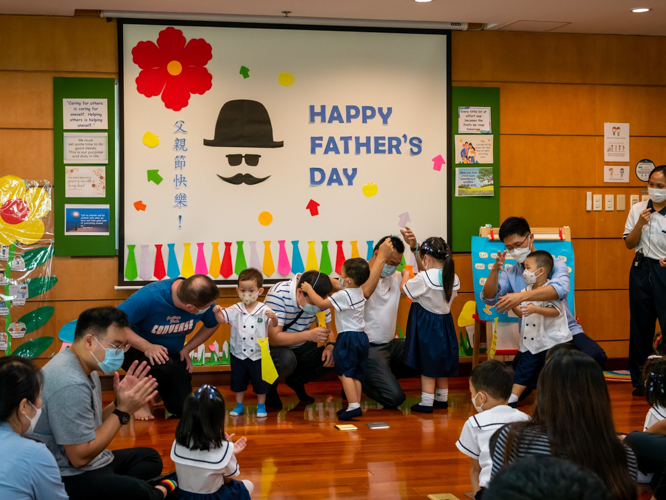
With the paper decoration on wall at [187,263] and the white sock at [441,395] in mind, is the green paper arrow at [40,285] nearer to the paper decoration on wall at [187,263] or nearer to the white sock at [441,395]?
the paper decoration on wall at [187,263]

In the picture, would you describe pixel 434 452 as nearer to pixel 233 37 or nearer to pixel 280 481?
pixel 280 481

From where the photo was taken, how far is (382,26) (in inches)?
212

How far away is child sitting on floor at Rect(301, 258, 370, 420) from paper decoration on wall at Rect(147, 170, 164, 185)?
1.70m

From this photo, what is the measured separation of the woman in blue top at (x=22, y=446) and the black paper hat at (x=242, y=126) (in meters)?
3.49

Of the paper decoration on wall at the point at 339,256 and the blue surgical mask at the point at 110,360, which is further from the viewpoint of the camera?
the paper decoration on wall at the point at 339,256

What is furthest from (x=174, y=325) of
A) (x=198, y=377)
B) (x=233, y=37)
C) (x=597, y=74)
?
(x=597, y=74)

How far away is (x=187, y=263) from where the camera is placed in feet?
16.9

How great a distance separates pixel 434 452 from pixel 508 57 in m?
3.60

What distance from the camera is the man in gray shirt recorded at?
2238mm

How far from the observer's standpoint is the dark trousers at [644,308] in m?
4.81

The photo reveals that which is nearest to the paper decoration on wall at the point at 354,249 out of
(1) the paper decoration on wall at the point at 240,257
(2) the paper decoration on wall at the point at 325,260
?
(2) the paper decoration on wall at the point at 325,260

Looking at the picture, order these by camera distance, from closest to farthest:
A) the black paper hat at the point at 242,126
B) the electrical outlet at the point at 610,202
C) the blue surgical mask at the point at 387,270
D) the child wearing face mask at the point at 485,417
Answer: the child wearing face mask at the point at 485,417 → the blue surgical mask at the point at 387,270 → the black paper hat at the point at 242,126 → the electrical outlet at the point at 610,202

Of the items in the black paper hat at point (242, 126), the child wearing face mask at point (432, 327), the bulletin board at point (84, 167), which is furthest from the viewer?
the black paper hat at point (242, 126)

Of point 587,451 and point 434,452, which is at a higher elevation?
point 587,451
